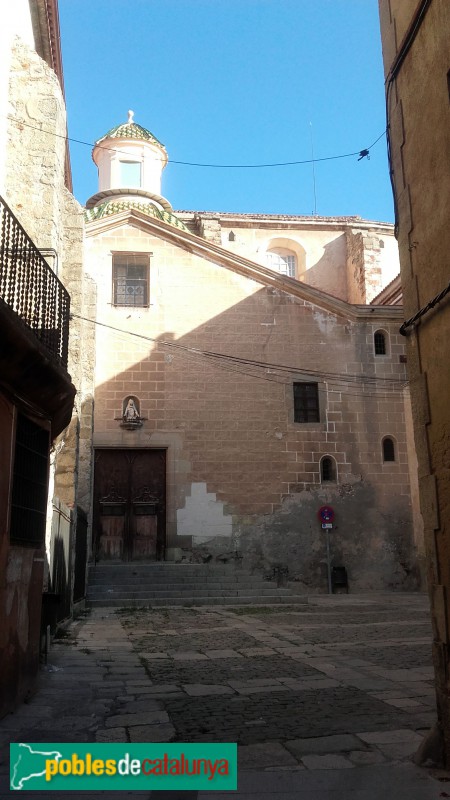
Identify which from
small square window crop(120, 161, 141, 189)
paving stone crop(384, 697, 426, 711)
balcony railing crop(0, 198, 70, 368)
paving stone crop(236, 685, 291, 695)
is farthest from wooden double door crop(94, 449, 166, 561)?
paving stone crop(384, 697, 426, 711)

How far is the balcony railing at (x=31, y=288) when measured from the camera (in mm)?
6320

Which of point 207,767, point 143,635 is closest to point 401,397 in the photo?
point 143,635

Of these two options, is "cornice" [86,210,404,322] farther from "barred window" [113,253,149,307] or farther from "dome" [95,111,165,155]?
"dome" [95,111,165,155]

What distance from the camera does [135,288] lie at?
20.2m

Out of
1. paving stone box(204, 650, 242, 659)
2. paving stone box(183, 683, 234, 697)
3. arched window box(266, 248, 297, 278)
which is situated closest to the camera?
paving stone box(183, 683, 234, 697)

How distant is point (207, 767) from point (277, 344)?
16.2 meters

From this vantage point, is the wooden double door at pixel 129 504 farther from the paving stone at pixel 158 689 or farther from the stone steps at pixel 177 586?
the paving stone at pixel 158 689

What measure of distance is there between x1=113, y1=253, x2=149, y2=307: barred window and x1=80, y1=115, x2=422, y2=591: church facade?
41mm

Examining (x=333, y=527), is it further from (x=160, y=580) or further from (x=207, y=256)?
(x=207, y=256)

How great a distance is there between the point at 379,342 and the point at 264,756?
56.7 ft

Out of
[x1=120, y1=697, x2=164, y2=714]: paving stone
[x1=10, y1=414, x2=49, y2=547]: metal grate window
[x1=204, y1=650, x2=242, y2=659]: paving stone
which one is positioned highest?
[x1=10, y1=414, x2=49, y2=547]: metal grate window

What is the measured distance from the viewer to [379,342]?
20.9 metres

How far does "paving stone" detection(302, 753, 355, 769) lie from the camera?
14.8 ft

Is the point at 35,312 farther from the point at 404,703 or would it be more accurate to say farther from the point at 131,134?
the point at 131,134
